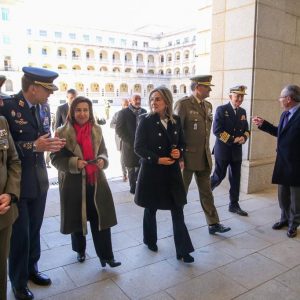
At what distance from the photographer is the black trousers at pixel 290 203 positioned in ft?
13.6

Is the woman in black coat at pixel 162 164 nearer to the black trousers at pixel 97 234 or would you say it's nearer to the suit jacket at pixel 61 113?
the black trousers at pixel 97 234

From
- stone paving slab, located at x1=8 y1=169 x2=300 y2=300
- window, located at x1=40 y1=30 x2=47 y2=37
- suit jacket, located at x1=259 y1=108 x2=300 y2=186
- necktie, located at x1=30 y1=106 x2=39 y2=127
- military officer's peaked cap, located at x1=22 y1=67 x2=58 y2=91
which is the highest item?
window, located at x1=40 y1=30 x2=47 y2=37

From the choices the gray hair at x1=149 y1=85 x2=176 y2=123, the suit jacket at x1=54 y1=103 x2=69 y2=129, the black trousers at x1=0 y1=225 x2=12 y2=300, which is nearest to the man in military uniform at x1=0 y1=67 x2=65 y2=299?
the black trousers at x1=0 y1=225 x2=12 y2=300

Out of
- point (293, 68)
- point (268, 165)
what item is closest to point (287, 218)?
point (268, 165)

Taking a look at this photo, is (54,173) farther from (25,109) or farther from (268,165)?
(25,109)

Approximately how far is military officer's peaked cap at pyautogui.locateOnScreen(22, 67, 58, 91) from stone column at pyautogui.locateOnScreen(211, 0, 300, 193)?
3.88 metres

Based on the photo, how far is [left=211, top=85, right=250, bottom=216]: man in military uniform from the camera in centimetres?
468

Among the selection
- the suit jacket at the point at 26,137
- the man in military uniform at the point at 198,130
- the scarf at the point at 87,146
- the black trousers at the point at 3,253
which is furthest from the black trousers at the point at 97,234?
the man in military uniform at the point at 198,130

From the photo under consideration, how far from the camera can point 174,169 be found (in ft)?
11.1

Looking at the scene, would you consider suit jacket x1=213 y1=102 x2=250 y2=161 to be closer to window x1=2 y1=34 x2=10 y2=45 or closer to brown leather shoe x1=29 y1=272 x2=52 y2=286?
brown leather shoe x1=29 y1=272 x2=52 y2=286

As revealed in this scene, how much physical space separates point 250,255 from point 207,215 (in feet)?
2.48

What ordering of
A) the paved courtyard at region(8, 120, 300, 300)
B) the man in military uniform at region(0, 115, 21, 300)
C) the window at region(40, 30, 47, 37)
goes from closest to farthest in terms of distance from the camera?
1. the man in military uniform at region(0, 115, 21, 300)
2. the paved courtyard at region(8, 120, 300, 300)
3. the window at region(40, 30, 47, 37)

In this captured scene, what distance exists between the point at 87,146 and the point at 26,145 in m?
0.62

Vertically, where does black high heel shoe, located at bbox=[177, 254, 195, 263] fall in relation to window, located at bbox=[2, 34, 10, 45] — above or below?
below
